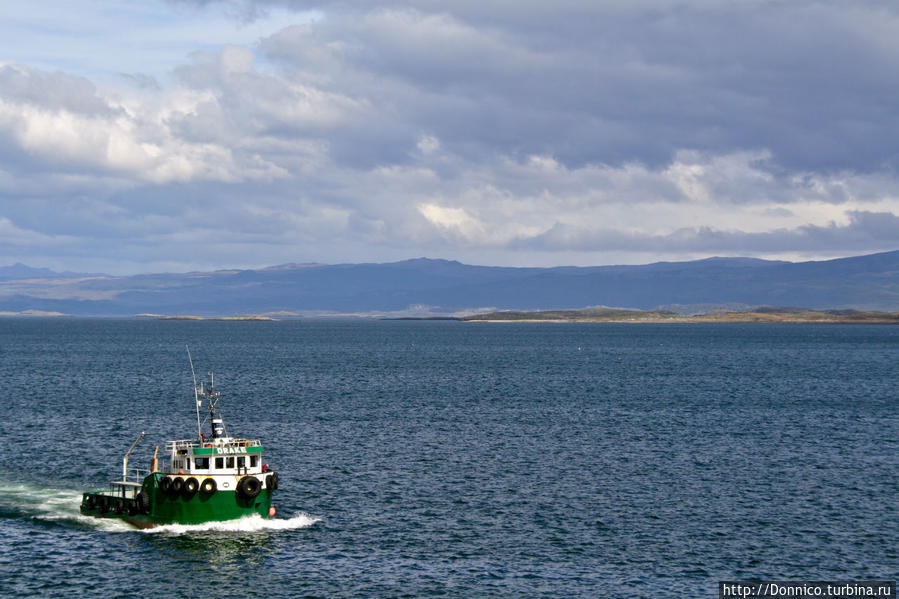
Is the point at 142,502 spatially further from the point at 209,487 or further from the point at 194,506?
the point at 209,487

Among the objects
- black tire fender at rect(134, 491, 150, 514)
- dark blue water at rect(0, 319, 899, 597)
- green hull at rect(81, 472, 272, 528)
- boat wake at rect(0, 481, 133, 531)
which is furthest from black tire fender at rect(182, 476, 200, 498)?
boat wake at rect(0, 481, 133, 531)

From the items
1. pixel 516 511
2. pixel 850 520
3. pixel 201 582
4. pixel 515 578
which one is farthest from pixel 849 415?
pixel 201 582

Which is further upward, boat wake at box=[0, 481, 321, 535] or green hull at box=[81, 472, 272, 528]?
green hull at box=[81, 472, 272, 528]

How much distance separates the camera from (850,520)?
62000 millimetres

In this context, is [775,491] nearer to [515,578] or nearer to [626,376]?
[515,578]

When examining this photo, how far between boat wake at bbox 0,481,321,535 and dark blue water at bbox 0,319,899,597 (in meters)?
0.20

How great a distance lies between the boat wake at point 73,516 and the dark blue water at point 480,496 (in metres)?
0.20

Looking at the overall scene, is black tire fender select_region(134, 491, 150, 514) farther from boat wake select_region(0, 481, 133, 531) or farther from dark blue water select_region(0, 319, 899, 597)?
dark blue water select_region(0, 319, 899, 597)

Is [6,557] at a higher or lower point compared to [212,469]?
lower

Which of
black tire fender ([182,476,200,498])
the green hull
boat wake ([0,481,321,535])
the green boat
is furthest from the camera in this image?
boat wake ([0,481,321,535])

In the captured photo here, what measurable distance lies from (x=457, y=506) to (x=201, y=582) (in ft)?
66.6

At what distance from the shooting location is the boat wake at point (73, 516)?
59.0 metres

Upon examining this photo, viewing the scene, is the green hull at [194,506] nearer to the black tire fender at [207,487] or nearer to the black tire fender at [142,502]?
the black tire fender at [142,502]

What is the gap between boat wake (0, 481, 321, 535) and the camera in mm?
59031
